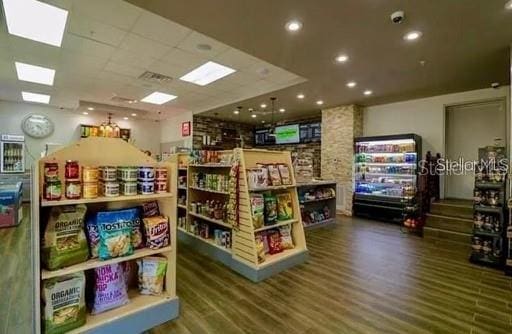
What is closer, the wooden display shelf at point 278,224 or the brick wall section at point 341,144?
the wooden display shelf at point 278,224

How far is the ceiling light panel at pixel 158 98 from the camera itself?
6.76 m

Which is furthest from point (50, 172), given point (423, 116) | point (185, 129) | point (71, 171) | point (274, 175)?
point (185, 129)

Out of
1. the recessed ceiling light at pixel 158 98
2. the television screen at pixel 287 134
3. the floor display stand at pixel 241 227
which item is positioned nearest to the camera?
the floor display stand at pixel 241 227

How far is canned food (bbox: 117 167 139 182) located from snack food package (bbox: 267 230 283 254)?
199cm

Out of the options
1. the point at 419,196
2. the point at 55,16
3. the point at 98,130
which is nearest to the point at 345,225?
the point at 419,196

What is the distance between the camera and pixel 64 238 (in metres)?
1.79

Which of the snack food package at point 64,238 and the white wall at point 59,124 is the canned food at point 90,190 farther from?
the white wall at point 59,124

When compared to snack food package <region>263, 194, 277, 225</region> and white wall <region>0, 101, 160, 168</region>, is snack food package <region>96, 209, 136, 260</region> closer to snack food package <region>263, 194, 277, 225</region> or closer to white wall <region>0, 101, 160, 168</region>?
snack food package <region>263, 194, 277, 225</region>

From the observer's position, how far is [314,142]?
8914 mm

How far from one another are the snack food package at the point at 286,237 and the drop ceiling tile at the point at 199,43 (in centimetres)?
282

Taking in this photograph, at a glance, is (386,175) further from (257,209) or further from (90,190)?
(90,190)

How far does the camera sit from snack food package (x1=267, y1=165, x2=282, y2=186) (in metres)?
3.47

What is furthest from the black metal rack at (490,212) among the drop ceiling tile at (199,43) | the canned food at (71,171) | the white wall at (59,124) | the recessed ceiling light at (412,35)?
the white wall at (59,124)

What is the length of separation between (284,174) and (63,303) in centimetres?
267
